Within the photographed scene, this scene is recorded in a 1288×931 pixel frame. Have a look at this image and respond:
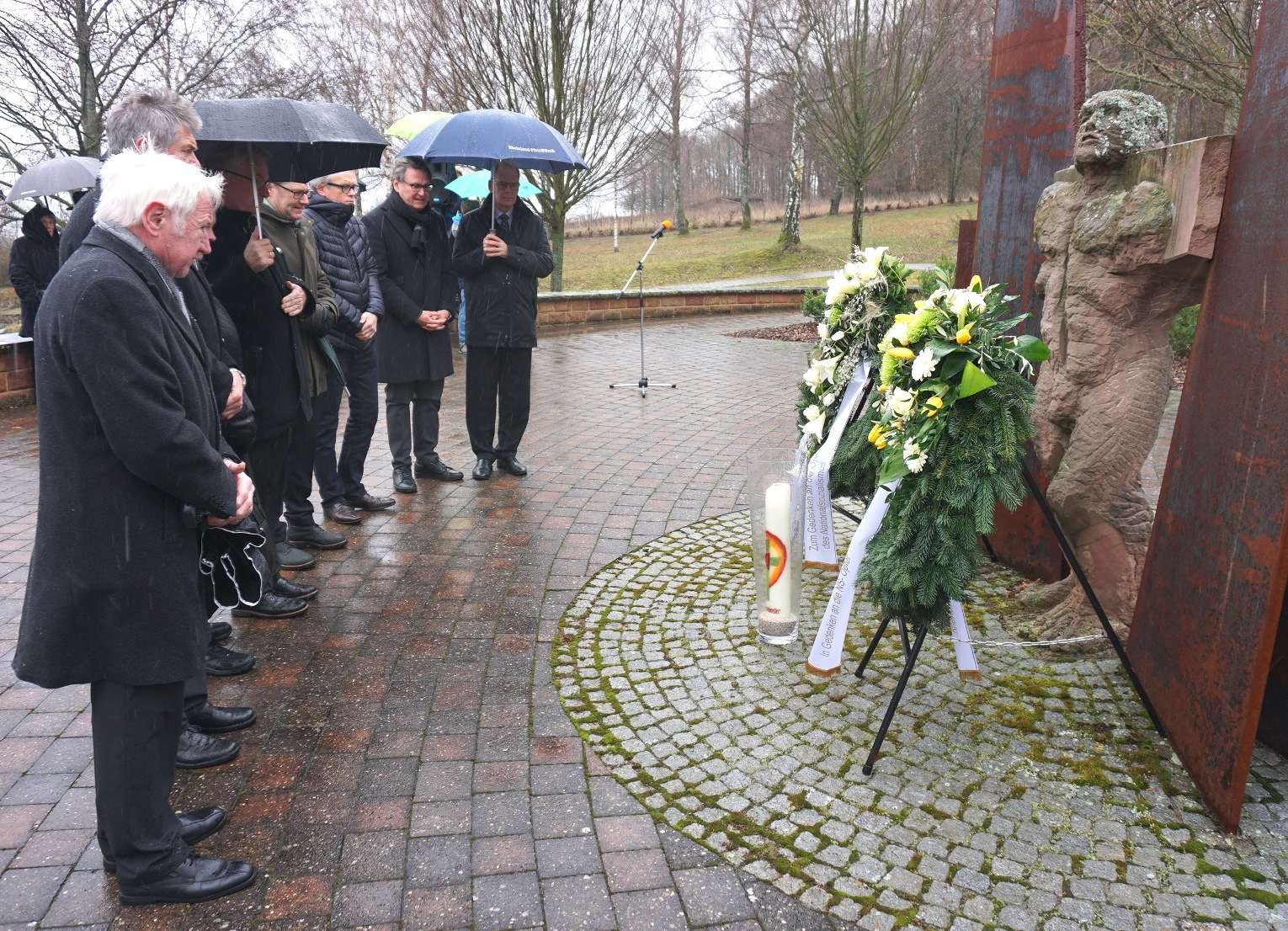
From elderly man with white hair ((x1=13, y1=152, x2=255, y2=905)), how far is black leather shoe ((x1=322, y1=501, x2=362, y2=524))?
3.13 m

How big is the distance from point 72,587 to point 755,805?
2112mm

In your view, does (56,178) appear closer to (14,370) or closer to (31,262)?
(31,262)

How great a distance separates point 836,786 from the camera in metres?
3.07

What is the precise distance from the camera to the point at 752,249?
30.5 meters

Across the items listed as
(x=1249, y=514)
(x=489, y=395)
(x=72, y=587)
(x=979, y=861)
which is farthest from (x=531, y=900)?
(x=489, y=395)

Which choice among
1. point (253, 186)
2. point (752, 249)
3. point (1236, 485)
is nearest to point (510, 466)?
point (253, 186)

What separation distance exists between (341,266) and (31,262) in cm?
660

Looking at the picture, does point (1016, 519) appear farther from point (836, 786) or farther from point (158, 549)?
point (158, 549)

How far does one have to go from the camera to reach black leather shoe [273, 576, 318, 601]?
4.57 m

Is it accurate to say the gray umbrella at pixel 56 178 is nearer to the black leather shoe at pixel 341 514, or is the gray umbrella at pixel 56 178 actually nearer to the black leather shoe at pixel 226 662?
the black leather shoe at pixel 341 514

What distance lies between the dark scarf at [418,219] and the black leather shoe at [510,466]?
160cm

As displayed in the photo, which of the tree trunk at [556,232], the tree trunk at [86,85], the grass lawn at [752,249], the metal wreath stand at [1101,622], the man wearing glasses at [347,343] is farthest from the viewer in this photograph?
the grass lawn at [752,249]

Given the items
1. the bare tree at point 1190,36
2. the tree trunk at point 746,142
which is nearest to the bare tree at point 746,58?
the tree trunk at point 746,142

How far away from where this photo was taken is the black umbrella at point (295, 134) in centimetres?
403
